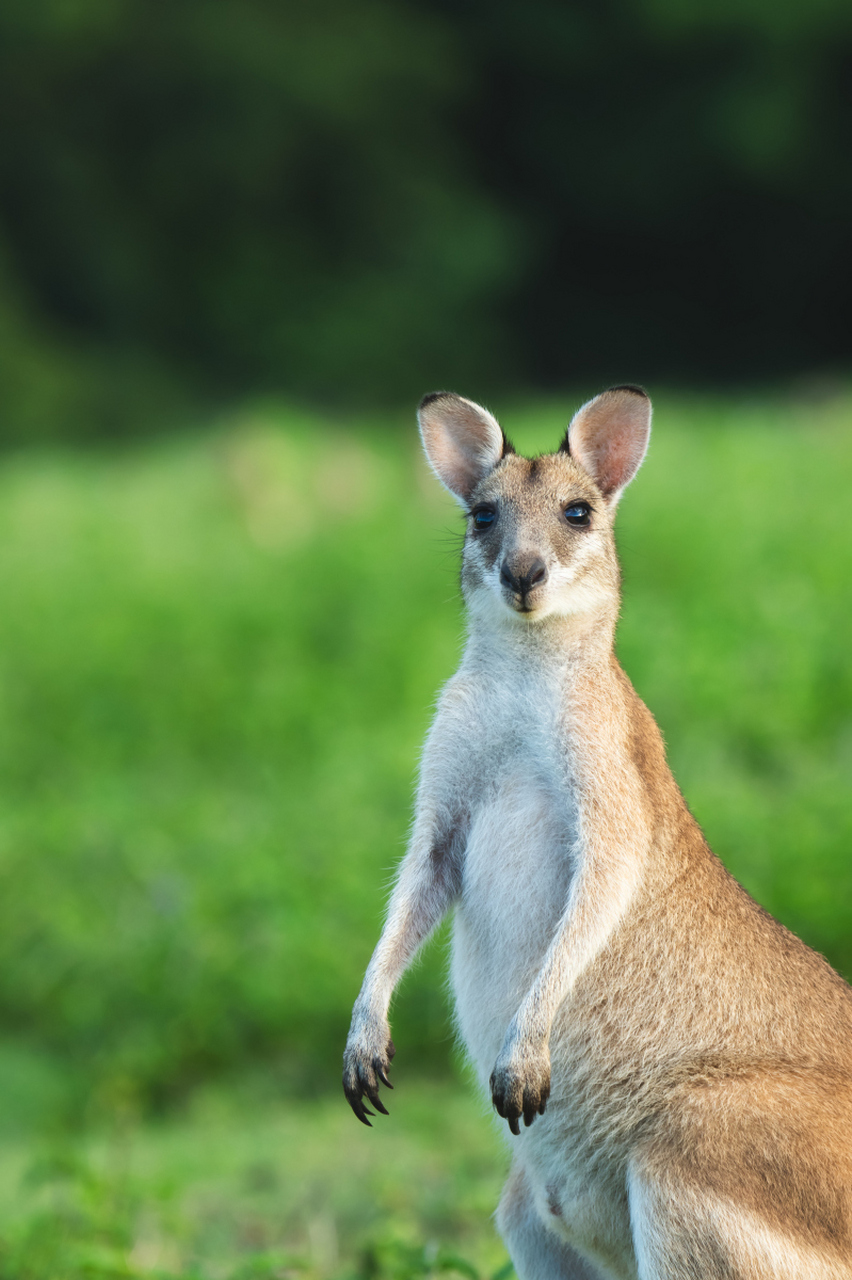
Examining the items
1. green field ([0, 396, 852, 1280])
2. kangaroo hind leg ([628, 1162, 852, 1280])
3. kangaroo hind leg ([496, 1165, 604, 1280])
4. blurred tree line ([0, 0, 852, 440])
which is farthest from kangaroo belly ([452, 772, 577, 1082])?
blurred tree line ([0, 0, 852, 440])

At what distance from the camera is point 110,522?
1042 centimetres

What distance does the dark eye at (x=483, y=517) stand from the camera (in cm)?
322

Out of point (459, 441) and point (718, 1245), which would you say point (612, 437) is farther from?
point (718, 1245)

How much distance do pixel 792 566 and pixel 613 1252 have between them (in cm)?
557

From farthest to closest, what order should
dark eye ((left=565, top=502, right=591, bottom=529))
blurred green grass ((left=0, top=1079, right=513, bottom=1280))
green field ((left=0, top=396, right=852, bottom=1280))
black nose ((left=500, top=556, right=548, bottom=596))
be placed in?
green field ((left=0, top=396, right=852, bottom=1280))
blurred green grass ((left=0, top=1079, right=513, bottom=1280))
dark eye ((left=565, top=502, right=591, bottom=529))
black nose ((left=500, top=556, right=548, bottom=596))

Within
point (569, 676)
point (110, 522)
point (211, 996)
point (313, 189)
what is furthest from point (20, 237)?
point (569, 676)

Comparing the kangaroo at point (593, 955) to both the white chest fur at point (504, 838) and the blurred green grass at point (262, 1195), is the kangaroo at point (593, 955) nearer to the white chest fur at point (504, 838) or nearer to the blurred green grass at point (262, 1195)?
the white chest fur at point (504, 838)

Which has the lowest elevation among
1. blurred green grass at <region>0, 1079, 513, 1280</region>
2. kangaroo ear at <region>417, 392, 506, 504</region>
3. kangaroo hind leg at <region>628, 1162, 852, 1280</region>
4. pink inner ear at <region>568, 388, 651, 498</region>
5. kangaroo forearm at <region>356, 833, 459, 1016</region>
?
blurred green grass at <region>0, 1079, 513, 1280</region>

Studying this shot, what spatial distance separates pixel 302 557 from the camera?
367 inches

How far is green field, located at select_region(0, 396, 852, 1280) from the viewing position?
440cm

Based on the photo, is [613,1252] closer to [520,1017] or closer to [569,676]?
[520,1017]

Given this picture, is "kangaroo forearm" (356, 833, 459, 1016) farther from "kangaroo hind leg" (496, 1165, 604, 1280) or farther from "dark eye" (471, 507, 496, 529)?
"dark eye" (471, 507, 496, 529)

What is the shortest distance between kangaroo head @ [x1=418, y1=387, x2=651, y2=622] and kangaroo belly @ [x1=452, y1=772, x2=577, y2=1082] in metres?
0.39

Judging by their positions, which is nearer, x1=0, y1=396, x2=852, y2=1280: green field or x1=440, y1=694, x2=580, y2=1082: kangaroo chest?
x1=440, y1=694, x2=580, y2=1082: kangaroo chest
